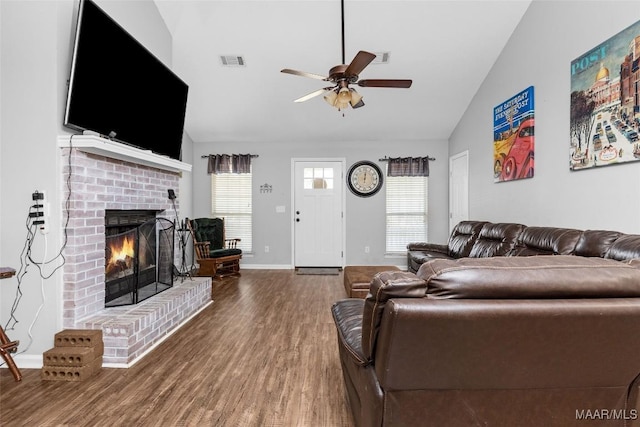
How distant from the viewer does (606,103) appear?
258 centimetres

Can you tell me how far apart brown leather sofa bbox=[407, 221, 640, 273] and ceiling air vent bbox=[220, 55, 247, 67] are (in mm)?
3458

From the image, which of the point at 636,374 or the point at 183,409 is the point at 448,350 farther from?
the point at 183,409

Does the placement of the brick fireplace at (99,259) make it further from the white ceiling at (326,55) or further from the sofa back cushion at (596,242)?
the sofa back cushion at (596,242)

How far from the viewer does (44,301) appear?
2385 mm

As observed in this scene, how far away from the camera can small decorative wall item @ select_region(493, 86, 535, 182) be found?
11.9 feet

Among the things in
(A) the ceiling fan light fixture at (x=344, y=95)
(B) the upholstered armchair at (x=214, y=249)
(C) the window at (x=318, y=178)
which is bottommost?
(B) the upholstered armchair at (x=214, y=249)

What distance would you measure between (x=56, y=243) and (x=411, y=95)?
15.0 feet

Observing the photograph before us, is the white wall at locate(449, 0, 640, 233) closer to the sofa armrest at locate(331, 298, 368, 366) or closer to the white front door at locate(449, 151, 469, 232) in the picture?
the white front door at locate(449, 151, 469, 232)

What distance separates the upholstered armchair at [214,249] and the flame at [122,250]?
1.90 m

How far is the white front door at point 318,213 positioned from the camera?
6172 mm

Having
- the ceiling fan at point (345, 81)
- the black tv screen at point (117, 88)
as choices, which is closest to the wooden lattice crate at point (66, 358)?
the black tv screen at point (117, 88)

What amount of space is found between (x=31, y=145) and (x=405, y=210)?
5.23 metres

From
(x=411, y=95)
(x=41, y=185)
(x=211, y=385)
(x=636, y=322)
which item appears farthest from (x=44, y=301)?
(x=411, y=95)

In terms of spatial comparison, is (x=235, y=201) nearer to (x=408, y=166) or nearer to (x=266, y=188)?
(x=266, y=188)
